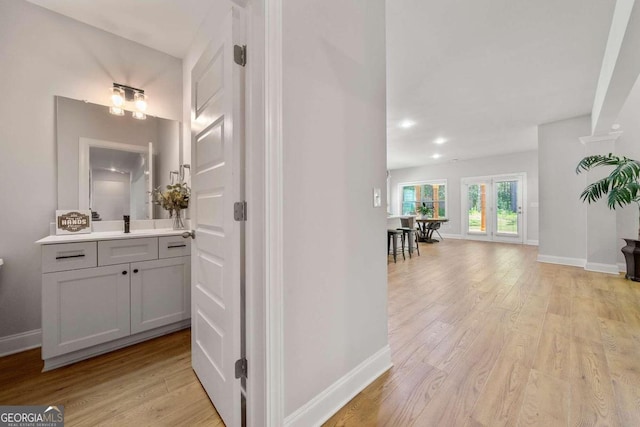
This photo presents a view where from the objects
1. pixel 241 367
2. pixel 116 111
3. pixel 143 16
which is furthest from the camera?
pixel 116 111

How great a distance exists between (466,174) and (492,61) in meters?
6.19

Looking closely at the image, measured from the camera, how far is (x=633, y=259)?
356cm

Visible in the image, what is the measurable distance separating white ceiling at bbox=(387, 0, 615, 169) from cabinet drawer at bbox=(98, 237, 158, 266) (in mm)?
2731

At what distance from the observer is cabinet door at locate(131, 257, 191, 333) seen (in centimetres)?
200

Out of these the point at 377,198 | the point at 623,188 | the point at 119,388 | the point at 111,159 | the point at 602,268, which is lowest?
the point at 119,388

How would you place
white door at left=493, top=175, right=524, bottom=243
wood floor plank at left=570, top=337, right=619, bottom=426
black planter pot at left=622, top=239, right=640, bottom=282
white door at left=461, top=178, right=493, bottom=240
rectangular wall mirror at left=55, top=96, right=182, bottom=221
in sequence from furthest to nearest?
white door at left=461, top=178, right=493, bottom=240, white door at left=493, top=175, right=524, bottom=243, black planter pot at left=622, top=239, right=640, bottom=282, rectangular wall mirror at left=55, top=96, right=182, bottom=221, wood floor plank at left=570, top=337, right=619, bottom=426

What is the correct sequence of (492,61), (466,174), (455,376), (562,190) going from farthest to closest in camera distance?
(466,174), (562,190), (492,61), (455,376)

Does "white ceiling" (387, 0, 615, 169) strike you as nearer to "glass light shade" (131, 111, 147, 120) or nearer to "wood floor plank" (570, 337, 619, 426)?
"glass light shade" (131, 111, 147, 120)

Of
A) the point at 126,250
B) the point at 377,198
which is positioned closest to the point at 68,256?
the point at 126,250

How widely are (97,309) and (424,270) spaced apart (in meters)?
4.19

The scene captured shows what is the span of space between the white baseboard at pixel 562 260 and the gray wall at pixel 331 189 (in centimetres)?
490

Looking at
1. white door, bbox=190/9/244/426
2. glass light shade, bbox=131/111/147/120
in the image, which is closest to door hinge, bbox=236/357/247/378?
white door, bbox=190/9/244/426

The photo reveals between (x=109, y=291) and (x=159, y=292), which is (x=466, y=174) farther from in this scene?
(x=109, y=291)

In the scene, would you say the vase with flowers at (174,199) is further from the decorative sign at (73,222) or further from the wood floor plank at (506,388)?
the wood floor plank at (506,388)
